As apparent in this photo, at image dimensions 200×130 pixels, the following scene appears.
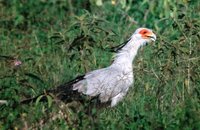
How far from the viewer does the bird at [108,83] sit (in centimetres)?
736

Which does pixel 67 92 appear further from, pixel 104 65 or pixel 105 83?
pixel 104 65

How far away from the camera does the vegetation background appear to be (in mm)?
6348

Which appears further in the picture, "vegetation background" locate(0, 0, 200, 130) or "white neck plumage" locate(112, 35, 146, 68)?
Result: "white neck plumage" locate(112, 35, 146, 68)

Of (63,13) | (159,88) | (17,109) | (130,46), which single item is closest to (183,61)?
(159,88)

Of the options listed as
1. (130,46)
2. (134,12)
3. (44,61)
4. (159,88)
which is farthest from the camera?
(134,12)

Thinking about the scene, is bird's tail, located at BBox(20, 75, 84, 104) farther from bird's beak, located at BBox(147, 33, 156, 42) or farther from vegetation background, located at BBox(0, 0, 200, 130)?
bird's beak, located at BBox(147, 33, 156, 42)

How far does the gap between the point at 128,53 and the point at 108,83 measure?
55 cm

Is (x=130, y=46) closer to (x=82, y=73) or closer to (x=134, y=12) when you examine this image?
(x=82, y=73)

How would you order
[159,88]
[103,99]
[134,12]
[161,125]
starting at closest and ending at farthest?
[161,125], [159,88], [103,99], [134,12]

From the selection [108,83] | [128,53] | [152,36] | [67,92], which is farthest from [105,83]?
[152,36]

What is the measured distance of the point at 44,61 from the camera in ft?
29.8

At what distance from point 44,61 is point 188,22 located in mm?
1880

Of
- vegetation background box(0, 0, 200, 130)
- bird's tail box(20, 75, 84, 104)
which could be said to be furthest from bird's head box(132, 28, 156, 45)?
bird's tail box(20, 75, 84, 104)

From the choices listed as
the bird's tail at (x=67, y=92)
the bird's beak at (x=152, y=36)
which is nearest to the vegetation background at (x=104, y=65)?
the bird's beak at (x=152, y=36)
